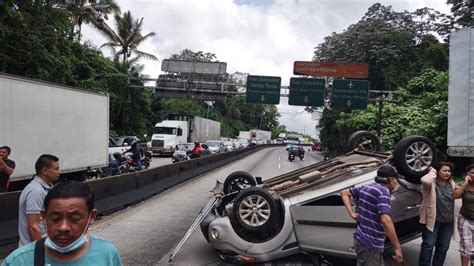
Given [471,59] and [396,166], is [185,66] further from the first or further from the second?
[396,166]

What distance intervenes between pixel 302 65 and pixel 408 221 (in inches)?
1106

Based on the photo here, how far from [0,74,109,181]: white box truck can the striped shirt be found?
26.9 feet

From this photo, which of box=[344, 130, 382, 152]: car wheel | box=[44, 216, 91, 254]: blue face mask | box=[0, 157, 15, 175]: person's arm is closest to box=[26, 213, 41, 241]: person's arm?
box=[44, 216, 91, 254]: blue face mask

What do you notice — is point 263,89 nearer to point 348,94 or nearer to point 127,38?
point 348,94

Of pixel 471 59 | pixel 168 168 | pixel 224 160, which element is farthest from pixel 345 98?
pixel 471 59

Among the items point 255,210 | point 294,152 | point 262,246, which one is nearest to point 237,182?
point 255,210

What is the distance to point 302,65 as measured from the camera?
33.8m

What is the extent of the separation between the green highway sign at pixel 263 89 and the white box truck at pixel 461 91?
22540 mm

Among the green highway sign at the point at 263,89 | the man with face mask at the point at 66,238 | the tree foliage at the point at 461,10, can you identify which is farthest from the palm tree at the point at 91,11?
the man with face mask at the point at 66,238

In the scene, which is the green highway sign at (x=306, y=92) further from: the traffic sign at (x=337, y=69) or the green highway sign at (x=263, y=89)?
the green highway sign at (x=263, y=89)

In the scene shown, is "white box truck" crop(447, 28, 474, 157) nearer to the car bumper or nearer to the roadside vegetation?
the car bumper

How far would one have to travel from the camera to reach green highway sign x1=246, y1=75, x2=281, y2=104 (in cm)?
3428

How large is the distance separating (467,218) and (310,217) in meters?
2.01

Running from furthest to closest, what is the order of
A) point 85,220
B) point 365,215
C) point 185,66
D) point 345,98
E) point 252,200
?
point 185,66
point 345,98
point 252,200
point 365,215
point 85,220
